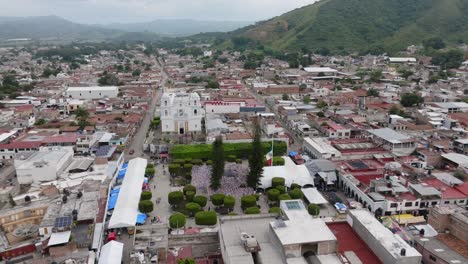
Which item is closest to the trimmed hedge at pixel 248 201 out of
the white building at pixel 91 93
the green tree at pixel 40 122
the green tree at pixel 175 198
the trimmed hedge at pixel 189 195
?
the trimmed hedge at pixel 189 195

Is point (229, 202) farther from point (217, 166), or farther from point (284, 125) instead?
point (284, 125)

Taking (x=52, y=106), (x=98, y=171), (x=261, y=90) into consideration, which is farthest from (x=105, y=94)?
(x=98, y=171)

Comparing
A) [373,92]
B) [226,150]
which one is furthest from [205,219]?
[373,92]

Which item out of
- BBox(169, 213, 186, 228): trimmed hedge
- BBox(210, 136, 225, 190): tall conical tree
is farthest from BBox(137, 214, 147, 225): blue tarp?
BBox(210, 136, 225, 190): tall conical tree

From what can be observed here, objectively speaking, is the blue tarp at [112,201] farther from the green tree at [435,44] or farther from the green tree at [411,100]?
the green tree at [435,44]

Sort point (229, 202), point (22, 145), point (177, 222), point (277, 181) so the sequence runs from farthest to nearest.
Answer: point (22, 145)
point (277, 181)
point (229, 202)
point (177, 222)

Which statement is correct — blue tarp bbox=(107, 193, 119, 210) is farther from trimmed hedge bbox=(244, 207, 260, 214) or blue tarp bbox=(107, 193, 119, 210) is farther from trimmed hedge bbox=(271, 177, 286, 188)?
trimmed hedge bbox=(271, 177, 286, 188)

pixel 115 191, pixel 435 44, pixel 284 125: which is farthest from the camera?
pixel 435 44
